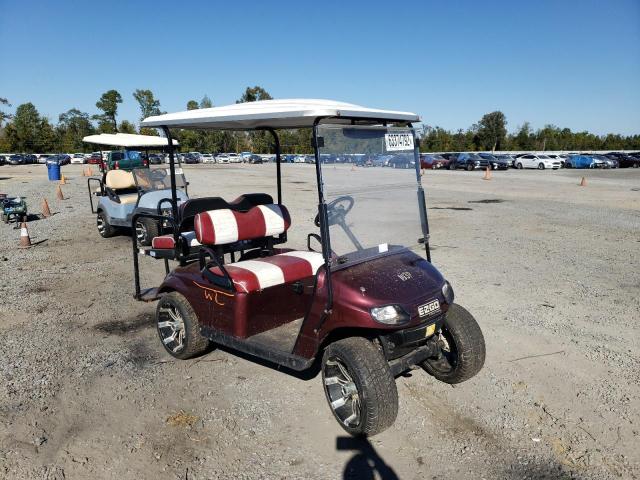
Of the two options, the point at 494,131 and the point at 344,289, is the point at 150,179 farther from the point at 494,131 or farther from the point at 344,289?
the point at 494,131

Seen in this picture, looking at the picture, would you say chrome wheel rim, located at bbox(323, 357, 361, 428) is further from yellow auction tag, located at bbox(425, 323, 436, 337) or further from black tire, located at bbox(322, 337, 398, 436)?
yellow auction tag, located at bbox(425, 323, 436, 337)

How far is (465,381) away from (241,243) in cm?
246

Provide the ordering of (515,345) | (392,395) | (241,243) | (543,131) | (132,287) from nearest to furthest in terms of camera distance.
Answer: (392,395) < (515,345) < (241,243) < (132,287) < (543,131)

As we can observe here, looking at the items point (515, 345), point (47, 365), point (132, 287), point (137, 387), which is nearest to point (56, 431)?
point (137, 387)

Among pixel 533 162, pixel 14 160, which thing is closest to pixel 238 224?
pixel 533 162

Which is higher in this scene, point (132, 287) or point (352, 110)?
point (352, 110)

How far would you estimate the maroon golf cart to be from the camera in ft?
10.1

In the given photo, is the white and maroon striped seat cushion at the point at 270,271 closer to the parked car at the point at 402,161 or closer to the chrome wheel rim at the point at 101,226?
the parked car at the point at 402,161

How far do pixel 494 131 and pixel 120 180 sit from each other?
61.6 meters

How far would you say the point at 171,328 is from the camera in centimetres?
441

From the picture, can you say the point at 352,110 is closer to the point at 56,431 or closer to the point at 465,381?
the point at 465,381

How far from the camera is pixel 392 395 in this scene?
2.98m

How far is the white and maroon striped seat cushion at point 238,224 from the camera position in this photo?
4.29 m

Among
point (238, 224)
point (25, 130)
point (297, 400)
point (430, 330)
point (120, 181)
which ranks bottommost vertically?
point (297, 400)
